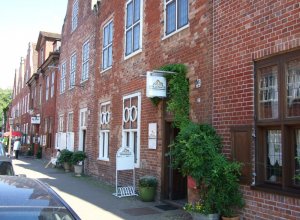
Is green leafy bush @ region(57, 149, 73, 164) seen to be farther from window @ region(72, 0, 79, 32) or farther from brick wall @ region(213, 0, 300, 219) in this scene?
brick wall @ region(213, 0, 300, 219)

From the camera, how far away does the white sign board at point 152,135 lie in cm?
1099

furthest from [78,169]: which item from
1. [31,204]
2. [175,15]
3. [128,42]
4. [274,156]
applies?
[31,204]

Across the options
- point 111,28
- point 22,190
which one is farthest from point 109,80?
point 22,190

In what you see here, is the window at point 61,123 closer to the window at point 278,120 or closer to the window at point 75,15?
the window at point 75,15

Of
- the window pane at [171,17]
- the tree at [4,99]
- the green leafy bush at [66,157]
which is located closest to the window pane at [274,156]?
the window pane at [171,17]

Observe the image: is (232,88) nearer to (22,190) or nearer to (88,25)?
(22,190)

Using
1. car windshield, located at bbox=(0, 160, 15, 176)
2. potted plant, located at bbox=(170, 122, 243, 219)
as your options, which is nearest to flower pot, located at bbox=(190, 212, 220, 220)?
potted plant, located at bbox=(170, 122, 243, 219)

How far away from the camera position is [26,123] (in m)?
41.2

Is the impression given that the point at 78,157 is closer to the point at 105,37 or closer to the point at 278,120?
the point at 105,37

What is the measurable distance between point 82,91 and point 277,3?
1376cm

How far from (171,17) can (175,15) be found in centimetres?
27

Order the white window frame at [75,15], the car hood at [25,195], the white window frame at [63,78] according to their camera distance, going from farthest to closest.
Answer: the white window frame at [63,78] → the white window frame at [75,15] → the car hood at [25,195]

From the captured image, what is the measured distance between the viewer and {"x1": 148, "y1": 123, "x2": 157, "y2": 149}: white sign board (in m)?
11.0

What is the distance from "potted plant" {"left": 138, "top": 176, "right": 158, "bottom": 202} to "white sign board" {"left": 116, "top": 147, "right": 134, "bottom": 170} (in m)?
1.10
